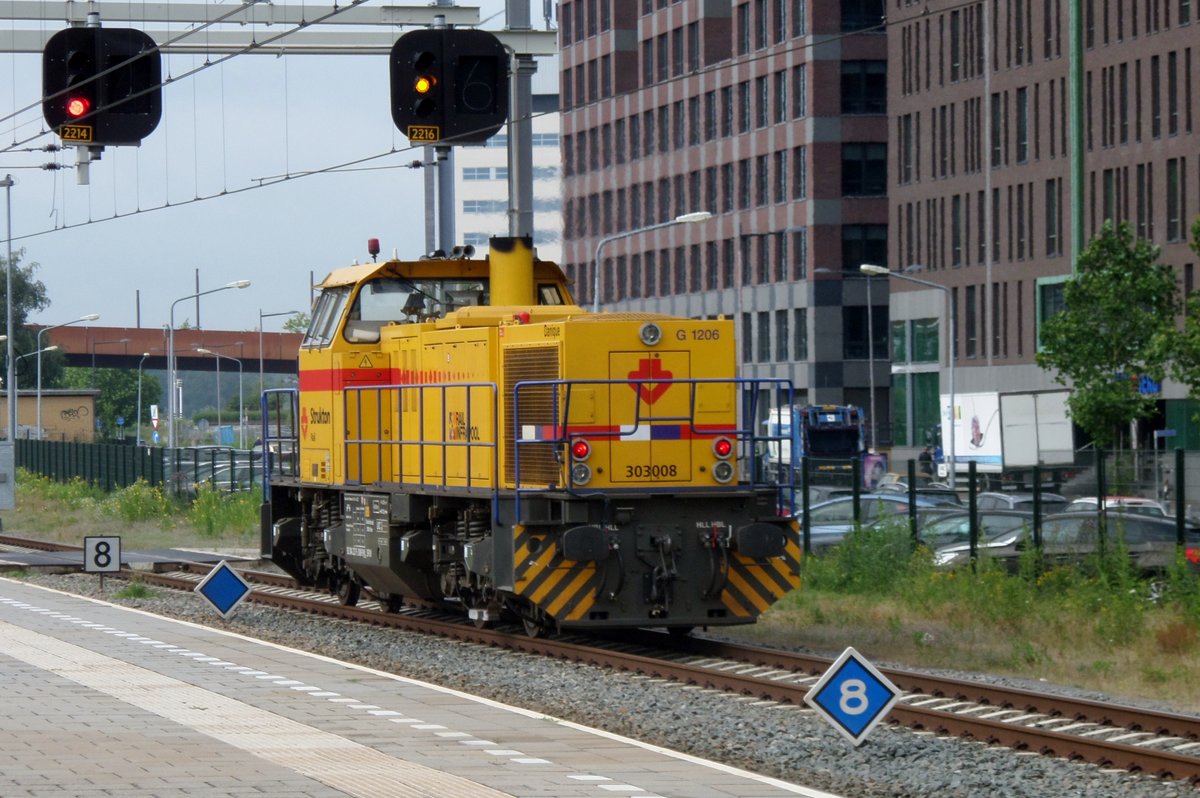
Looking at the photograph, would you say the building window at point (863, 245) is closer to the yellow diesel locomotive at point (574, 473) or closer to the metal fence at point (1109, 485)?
the metal fence at point (1109, 485)

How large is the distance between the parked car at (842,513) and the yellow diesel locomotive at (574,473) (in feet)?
25.0

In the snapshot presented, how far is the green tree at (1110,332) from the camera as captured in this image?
48.8 m

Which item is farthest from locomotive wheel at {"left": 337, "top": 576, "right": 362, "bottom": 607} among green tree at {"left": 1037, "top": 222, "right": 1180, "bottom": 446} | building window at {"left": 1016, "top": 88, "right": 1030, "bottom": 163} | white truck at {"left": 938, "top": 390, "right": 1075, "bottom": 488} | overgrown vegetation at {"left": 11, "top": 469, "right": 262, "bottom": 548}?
building window at {"left": 1016, "top": 88, "right": 1030, "bottom": 163}

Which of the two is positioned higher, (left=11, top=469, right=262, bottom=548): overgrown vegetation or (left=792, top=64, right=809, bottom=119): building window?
(left=792, top=64, right=809, bottom=119): building window

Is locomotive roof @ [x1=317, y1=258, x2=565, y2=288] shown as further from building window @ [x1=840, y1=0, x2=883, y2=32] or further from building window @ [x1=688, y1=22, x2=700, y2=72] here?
building window @ [x1=688, y1=22, x2=700, y2=72]

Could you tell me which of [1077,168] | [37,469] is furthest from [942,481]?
[37,469]

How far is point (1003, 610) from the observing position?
20.7 metres

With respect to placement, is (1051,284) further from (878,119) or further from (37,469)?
(37,469)

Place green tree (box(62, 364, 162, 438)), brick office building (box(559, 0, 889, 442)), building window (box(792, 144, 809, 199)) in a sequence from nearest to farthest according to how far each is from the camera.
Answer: brick office building (box(559, 0, 889, 442))
building window (box(792, 144, 809, 199))
green tree (box(62, 364, 162, 438))

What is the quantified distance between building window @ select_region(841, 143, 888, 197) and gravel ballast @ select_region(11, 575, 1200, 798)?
2826 inches

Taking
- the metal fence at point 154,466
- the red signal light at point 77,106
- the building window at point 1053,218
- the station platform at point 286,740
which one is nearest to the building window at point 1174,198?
the building window at point 1053,218

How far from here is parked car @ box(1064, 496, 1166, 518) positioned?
23000 millimetres

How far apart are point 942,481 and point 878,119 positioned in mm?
37195

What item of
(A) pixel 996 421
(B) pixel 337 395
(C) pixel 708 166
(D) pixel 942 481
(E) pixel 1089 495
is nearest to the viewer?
(B) pixel 337 395
